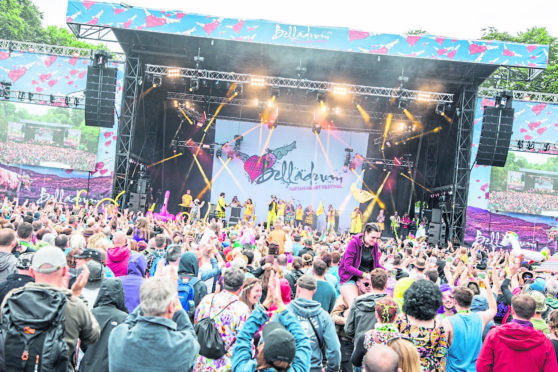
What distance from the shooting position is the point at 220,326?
2.81m

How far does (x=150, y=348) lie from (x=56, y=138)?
51.8ft

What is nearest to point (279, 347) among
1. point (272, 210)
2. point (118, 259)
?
point (118, 259)

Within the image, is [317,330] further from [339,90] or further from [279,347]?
[339,90]

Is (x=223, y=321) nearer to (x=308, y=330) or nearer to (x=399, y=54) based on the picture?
(x=308, y=330)

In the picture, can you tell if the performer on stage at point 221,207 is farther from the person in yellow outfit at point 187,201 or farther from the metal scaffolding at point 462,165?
the metal scaffolding at point 462,165

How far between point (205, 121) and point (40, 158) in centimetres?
627

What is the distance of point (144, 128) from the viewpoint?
16.8m

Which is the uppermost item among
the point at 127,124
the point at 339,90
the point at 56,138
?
the point at 339,90

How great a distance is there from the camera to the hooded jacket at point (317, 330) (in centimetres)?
288

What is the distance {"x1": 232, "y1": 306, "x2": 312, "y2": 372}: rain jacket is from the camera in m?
2.30

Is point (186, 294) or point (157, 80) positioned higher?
point (157, 80)

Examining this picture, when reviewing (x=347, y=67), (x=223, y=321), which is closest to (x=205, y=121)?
(x=347, y=67)

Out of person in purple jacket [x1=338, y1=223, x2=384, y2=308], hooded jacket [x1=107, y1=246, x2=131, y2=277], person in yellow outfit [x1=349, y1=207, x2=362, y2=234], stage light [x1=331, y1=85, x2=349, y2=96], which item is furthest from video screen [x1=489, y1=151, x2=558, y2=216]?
hooded jacket [x1=107, y1=246, x2=131, y2=277]

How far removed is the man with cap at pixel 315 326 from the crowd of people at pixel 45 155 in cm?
1481
